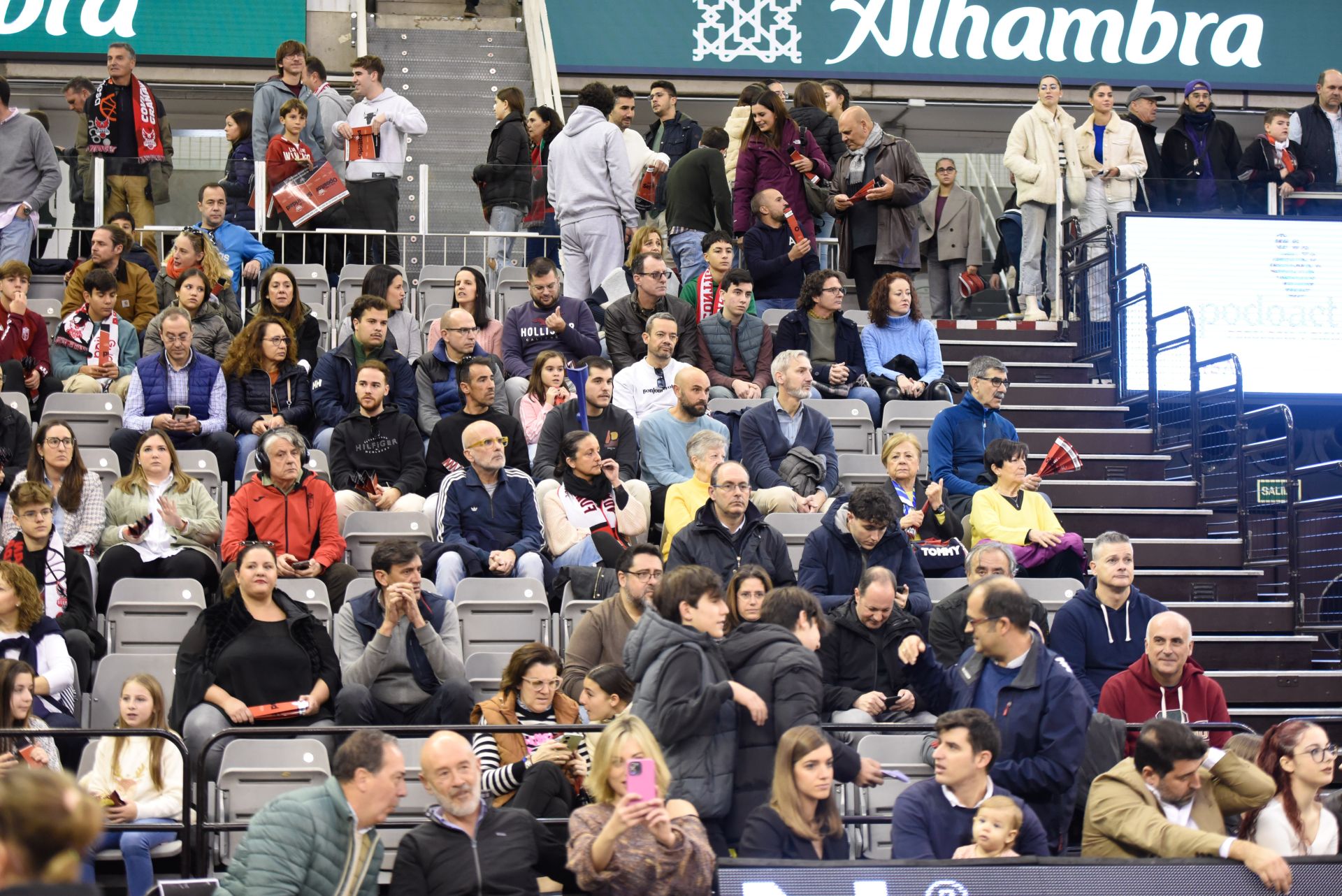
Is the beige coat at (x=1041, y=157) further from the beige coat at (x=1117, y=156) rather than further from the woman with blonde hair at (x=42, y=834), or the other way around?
the woman with blonde hair at (x=42, y=834)

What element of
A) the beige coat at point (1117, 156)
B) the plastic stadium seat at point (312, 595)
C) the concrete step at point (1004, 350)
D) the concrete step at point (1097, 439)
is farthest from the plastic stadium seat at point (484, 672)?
the beige coat at point (1117, 156)

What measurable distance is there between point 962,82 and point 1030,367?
238 inches

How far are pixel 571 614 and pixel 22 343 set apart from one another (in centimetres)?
433

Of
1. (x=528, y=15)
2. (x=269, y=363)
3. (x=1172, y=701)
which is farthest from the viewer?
(x=528, y=15)

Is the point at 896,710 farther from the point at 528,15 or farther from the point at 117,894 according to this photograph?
the point at 528,15

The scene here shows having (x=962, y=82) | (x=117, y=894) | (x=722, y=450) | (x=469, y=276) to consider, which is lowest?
(x=117, y=894)

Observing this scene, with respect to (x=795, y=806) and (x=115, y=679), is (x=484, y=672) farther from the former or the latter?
(x=795, y=806)

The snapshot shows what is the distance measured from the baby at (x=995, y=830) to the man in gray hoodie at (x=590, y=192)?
23.5 ft

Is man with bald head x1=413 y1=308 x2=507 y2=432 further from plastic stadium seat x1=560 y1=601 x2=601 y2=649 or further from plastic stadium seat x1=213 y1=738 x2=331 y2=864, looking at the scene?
plastic stadium seat x1=213 y1=738 x2=331 y2=864

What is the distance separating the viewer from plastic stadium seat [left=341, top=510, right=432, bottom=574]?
29.4 ft

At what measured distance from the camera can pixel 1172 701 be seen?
728 cm

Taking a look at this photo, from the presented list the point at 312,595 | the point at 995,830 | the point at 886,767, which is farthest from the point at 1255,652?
the point at 312,595

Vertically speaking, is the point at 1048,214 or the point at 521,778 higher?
the point at 1048,214

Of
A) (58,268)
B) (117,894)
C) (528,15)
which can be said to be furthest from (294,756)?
(528,15)
